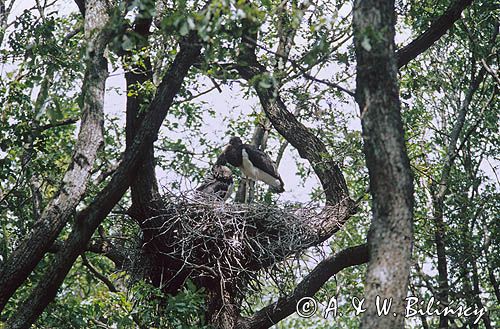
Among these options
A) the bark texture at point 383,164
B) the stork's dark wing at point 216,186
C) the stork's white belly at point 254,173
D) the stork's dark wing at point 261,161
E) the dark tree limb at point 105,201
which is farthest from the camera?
the stork's white belly at point 254,173

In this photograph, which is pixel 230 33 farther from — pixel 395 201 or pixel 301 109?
pixel 301 109

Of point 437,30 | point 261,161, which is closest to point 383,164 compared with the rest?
point 437,30

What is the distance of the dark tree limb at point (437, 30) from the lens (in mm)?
8602

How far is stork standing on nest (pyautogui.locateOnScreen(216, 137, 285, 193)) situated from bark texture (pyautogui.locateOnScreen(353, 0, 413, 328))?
568 cm

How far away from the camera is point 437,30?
28.7 feet

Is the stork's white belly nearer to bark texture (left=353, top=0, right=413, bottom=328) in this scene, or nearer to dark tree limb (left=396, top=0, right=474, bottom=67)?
dark tree limb (left=396, top=0, right=474, bottom=67)

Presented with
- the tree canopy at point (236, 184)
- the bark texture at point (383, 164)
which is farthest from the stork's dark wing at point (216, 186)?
the bark texture at point (383, 164)

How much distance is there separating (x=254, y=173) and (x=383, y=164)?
6064 millimetres

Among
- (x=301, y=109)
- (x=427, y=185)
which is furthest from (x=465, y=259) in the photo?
(x=301, y=109)

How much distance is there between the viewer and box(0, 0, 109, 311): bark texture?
7.45 metres

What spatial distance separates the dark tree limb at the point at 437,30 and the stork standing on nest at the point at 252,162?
2.78 metres

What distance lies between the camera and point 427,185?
11945 millimetres

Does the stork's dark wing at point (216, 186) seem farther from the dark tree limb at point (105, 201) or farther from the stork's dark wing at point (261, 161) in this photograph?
the dark tree limb at point (105, 201)

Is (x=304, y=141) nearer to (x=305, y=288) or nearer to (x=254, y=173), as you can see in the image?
(x=305, y=288)
